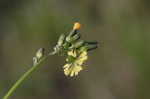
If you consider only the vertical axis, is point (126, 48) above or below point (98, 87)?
above

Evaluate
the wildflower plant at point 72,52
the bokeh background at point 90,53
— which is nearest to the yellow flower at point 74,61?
the wildflower plant at point 72,52

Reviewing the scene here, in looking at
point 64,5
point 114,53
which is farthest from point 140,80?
point 64,5

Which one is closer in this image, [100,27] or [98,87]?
[98,87]

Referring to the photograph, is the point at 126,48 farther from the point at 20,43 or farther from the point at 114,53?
the point at 20,43

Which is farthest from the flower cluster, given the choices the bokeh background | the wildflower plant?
the bokeh background

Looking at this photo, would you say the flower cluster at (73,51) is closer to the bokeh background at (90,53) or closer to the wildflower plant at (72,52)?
the wildflower plant at (72,52)

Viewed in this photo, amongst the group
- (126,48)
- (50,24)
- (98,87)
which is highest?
(50,24)

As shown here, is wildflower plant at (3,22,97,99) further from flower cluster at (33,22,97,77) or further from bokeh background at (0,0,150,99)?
bokeh background at (0,0,150,99)
